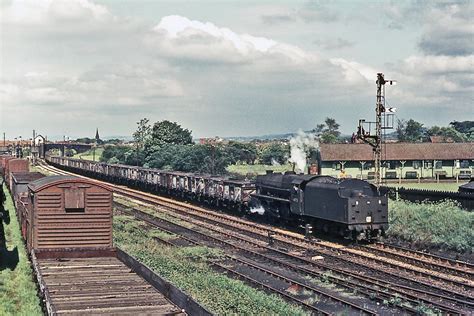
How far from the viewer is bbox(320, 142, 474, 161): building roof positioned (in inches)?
2542

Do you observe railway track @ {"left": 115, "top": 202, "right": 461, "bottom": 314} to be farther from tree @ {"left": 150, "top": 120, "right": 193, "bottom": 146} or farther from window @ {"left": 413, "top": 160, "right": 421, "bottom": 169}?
tree @ {"left": 150, "top": 120, "right": 193, "bottom": 146}

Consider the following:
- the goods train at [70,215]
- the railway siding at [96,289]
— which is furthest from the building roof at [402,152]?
the railway siding at [96,289]

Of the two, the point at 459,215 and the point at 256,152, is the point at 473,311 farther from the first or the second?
the point at 256,152

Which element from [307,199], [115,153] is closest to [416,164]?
[307,199]

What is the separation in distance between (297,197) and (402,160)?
38.7 meters

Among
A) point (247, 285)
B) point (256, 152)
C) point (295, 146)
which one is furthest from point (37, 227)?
point (256, 152)

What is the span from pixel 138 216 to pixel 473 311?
979 inches

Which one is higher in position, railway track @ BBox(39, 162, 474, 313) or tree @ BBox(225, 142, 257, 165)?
tree @ BBox(225, 142, 257, 165)

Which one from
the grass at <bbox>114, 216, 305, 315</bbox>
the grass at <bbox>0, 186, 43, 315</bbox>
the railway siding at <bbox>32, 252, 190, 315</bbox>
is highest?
the railway siding at <bbox>32, 252, 190, 315</bbox>

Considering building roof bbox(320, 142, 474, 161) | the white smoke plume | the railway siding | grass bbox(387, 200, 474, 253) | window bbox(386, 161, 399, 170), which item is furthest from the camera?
window bbox(386, 161, 399, 170)

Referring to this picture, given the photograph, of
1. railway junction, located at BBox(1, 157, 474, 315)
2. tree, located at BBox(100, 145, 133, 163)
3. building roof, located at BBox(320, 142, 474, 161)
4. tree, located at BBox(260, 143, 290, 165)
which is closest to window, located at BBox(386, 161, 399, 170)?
building roof, located at BBox(320, 142, 474, 161)

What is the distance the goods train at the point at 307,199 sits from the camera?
25.5m

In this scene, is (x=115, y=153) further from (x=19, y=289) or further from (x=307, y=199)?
Answer: (x=19, y=289)

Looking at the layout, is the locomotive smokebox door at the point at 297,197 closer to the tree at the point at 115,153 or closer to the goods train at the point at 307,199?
the goods train at the point at 307,199
